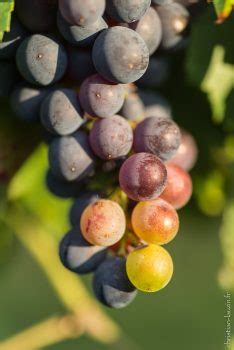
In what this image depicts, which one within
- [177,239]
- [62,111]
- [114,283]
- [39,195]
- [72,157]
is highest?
[62,111]

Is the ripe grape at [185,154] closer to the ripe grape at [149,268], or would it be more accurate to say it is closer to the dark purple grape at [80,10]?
the ripe grape at [149,268]

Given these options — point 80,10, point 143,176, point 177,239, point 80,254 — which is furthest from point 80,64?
point 177,239

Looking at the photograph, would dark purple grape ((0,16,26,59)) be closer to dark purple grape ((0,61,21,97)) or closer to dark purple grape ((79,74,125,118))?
dark purple grape ((0,61,21,97))

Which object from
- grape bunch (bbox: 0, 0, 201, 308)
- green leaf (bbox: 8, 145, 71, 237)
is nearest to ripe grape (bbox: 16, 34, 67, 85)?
grape bunch (bbox: 0, 0, 201, 308)

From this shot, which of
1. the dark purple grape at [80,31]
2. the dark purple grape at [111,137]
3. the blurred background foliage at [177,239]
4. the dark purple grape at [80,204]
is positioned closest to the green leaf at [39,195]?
the blurred background foliage at [177,239]

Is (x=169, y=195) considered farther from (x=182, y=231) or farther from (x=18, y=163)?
(x=182, y=231)

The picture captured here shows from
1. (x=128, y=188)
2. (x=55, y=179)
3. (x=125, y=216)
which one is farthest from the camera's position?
(x=55, y=179)

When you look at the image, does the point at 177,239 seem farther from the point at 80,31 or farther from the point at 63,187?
the point at 80,31

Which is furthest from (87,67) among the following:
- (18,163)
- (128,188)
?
(18,163)
